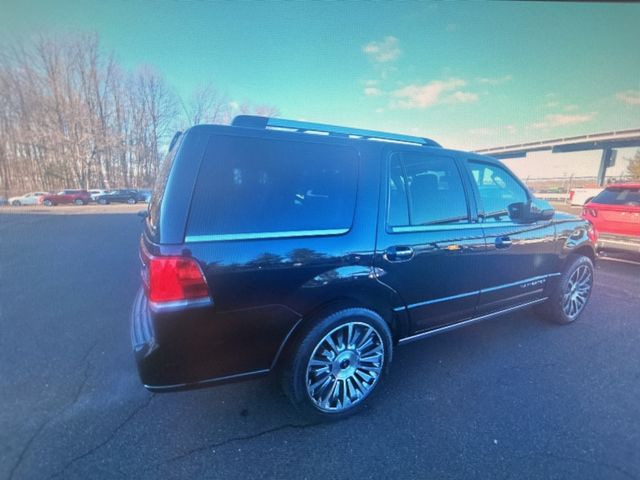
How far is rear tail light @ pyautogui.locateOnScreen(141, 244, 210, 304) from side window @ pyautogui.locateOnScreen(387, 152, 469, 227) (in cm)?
141

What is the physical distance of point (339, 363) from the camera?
2.19 meters

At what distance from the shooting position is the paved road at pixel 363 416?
5.81ft

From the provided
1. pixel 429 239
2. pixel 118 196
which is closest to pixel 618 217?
pixel 429 239

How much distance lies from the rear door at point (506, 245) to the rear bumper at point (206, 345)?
2.08m

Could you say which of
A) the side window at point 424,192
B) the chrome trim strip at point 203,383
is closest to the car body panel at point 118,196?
the chrome trim strip at point 203,383

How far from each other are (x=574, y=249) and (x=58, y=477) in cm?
522

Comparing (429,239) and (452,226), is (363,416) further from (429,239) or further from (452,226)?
(452,226)

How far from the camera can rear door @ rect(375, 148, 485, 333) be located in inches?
88.0

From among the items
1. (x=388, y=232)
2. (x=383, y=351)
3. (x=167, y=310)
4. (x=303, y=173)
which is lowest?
(x=383, y=351)

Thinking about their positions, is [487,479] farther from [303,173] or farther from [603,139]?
[603,139]

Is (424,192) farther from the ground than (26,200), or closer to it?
farther from the ground

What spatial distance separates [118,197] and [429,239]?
38670 mm

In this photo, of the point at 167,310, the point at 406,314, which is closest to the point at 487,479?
the point at 406,314

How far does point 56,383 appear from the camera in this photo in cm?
244
